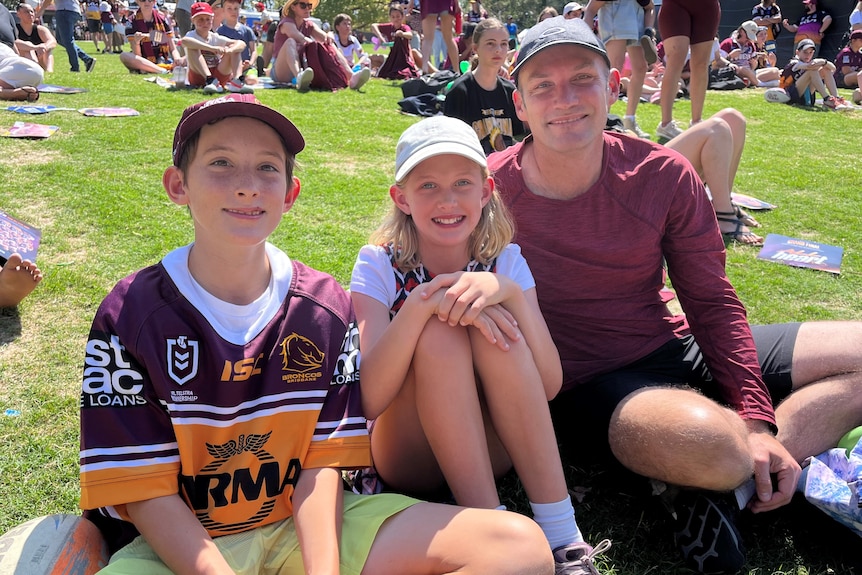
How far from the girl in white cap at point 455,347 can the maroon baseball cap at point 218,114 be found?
51 centimetres

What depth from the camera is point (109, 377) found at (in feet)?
5.38

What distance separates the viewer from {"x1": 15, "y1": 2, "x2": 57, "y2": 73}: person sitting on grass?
36.1ft

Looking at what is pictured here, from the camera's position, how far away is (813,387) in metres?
2.48

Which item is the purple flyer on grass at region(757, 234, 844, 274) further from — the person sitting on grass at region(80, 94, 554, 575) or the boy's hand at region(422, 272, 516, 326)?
the person sitting on grass at region(80, 94, 554, 575)

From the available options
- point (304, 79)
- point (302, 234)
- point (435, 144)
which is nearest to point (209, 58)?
point (304, 79)

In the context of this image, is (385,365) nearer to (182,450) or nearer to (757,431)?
(182,450)

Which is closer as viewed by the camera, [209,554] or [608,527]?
[209,554]

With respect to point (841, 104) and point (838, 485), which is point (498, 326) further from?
point (841, 104)

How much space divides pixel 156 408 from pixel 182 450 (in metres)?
0.13

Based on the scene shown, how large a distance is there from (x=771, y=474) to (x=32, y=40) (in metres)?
13.5

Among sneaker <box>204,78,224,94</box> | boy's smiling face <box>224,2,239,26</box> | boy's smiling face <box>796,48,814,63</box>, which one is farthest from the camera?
boy's smiling face <box>796,48,814,63</box>

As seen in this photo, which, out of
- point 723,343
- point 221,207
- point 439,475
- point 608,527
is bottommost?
point 608,527

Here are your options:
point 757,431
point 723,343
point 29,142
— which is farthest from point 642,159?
point 29,142

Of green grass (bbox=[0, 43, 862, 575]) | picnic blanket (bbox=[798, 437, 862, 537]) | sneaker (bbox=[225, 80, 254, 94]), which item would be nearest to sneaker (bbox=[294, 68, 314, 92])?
green grass (bbox=[0, 43, 862, 575])
